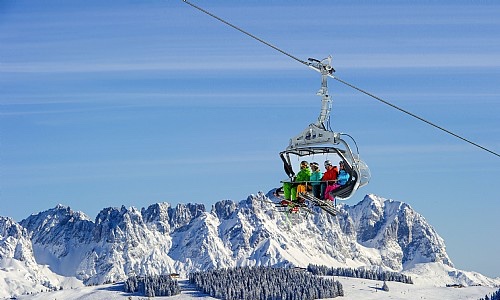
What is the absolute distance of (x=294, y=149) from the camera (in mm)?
42594

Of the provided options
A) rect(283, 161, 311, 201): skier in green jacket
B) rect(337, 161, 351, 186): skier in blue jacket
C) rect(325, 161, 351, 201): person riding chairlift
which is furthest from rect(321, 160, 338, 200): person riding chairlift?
rect(283, 161, 311, 201): skier in green jacket

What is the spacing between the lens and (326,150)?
4197 centimetres

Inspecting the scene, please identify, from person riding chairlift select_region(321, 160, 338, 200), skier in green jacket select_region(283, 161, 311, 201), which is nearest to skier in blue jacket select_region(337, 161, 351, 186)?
person riding chairlift select_region(321, 160, 338, 200)

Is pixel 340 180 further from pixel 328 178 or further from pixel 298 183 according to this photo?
pixel 298 183

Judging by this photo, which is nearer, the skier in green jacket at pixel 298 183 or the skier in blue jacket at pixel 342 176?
the skier in blue jacket at pixel 342 176

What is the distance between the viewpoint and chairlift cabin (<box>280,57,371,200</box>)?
134 feet

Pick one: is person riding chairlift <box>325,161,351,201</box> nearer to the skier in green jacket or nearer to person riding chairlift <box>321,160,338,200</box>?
person riding chairlift <box>321,160,338,200</box>

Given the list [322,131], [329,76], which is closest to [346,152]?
[322,131]

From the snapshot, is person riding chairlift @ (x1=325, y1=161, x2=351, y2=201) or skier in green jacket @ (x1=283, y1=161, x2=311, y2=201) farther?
skier in green jacket @ (x1=283, y1=161, x2=311, y2=201)

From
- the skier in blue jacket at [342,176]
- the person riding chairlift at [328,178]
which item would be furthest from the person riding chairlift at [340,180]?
the person riding chairlift at [328,178]

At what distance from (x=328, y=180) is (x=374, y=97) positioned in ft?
35.6

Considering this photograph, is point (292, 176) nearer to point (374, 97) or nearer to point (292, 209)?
point (292, 209)

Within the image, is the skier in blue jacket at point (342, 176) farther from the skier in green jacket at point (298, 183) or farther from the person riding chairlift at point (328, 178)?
the skier in green jacket at point (298, 183)

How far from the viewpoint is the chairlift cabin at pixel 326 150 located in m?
41.0
